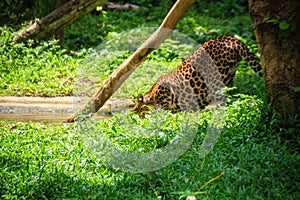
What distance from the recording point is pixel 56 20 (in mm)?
9602

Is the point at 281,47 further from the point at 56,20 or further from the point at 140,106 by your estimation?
the point at 56,20

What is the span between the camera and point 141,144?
587 centimetres

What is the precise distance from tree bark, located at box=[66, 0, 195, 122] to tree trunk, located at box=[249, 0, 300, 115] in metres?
1.15

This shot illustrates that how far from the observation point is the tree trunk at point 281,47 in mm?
5859

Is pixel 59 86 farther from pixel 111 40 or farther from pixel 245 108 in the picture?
pixel 245 108

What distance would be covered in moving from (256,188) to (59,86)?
444 centimetres

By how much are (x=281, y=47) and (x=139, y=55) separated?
195cm

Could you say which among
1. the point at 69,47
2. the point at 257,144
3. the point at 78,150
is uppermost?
the point at 257,144

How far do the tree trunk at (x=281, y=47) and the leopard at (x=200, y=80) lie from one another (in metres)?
1.25

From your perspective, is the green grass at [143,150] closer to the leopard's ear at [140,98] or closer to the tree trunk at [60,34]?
the leopard's ear at [140,98]

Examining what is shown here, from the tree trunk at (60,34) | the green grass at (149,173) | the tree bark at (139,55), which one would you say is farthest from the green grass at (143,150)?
the tree trunk at (60,34)

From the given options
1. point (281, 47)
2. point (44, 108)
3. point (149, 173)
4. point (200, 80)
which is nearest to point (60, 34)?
point (44, 108)

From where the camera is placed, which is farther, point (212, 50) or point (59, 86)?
point (59, 86)

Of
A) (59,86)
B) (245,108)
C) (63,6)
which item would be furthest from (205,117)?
(63,6)
